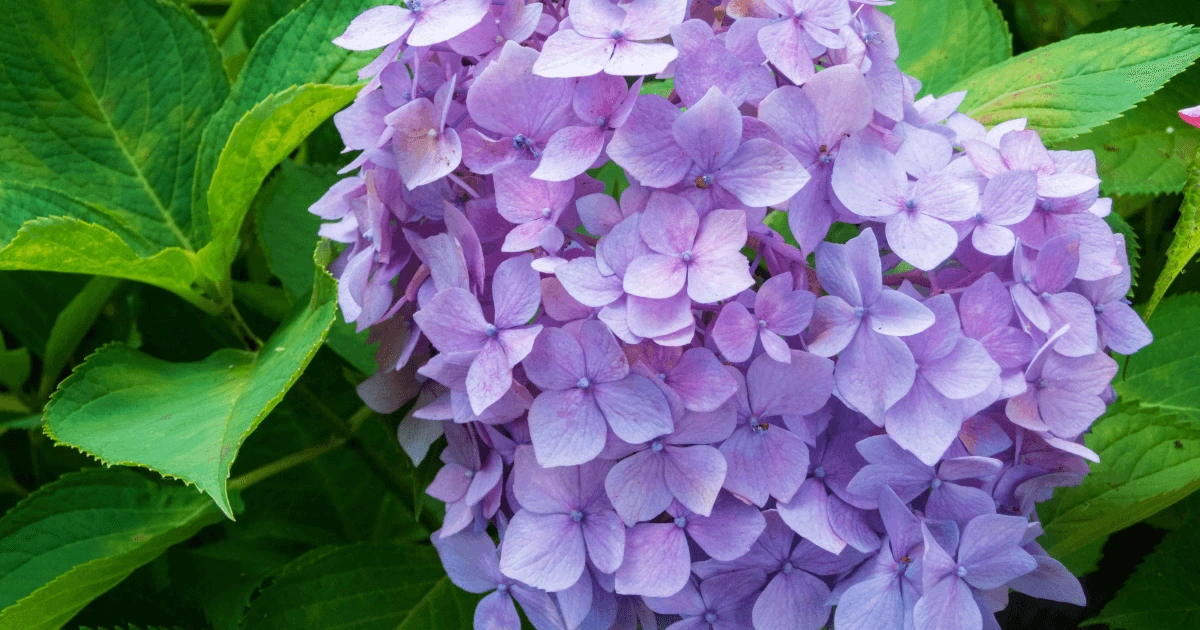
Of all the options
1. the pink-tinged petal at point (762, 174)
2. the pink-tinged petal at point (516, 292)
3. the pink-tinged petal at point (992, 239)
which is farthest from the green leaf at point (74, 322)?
the pink-tinged petal at point (992, 239)

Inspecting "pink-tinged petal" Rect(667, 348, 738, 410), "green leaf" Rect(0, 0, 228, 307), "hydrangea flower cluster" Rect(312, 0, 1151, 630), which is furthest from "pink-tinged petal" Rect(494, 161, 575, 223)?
"green leaf" Rect(0, 0, 228, 307)

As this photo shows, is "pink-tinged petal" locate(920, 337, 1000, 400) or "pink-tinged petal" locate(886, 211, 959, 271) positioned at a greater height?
"pink-tinged petal" locate(886, 211, 959, 271)

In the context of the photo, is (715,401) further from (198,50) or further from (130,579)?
(130,579)

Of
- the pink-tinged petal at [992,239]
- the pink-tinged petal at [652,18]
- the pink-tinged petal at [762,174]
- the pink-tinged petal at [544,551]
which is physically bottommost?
the pink-tinged petal at [544,551]

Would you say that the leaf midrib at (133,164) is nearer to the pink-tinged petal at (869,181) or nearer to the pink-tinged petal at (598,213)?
the pink-tinged petal at (598,213)

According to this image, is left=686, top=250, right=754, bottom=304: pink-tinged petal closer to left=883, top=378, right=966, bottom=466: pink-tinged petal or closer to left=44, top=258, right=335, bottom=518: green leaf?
left=883, top=378, right=966, bottom=466: pink-tinged petal

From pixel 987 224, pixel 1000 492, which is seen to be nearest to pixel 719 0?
pixel 987 224

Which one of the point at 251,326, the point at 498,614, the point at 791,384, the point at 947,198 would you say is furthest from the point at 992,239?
the point at 251,326
